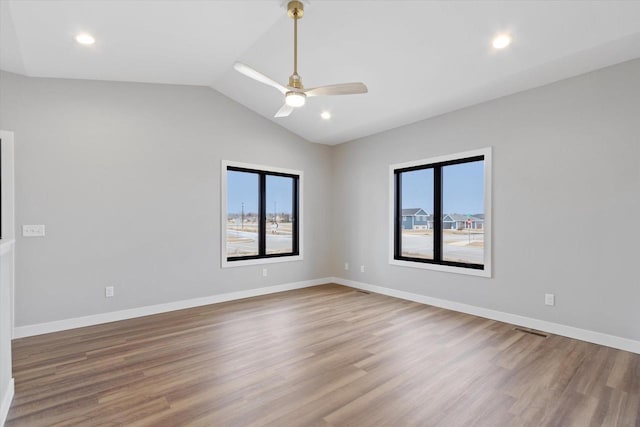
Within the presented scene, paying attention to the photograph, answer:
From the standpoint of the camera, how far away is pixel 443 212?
482 centimetres

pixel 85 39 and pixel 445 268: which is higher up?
pixel 85 39

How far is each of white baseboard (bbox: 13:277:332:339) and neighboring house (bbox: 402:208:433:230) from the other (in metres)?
2.34

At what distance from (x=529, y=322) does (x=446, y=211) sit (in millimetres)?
1746

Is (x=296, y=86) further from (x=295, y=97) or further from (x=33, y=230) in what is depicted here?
(x=33, y=230)

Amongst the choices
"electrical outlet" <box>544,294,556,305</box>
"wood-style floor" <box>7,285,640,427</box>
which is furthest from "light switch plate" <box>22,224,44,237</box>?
"electrical outlet" <box>544,294,556,305</box>

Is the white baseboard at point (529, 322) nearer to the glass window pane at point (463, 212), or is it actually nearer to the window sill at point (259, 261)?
the glass window pane at point (463, 212)

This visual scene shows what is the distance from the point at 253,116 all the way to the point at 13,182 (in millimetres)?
3152

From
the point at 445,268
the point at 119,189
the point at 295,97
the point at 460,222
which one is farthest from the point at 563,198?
the point at 119,189

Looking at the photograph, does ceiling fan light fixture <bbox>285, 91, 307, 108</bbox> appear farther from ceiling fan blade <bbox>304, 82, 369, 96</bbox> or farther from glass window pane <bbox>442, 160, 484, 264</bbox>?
glass window pane <bbox>442, 160, 484, 264</bbox>

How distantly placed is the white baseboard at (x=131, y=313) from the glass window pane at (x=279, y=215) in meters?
0.72

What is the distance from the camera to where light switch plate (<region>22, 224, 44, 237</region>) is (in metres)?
3.57

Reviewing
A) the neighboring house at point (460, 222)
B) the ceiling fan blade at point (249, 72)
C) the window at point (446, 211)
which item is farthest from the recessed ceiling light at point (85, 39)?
the neighboring house at point (460, 222)

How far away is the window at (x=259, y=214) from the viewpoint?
5156mm

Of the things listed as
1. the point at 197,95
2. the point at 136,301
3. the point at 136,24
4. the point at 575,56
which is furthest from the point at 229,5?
the point at 136,301
